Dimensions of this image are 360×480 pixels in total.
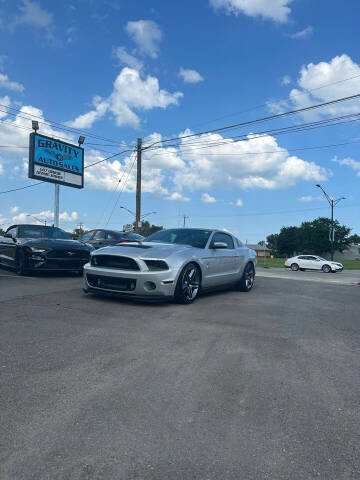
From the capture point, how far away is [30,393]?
2615mm

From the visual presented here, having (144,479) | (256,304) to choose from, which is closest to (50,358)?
(144,479)

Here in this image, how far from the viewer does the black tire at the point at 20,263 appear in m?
9.33

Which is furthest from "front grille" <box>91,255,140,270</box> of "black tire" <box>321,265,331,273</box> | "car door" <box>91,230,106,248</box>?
"black tire" <box>321,265,331,273</box>

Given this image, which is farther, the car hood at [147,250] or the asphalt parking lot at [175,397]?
the car hood at [147,250]

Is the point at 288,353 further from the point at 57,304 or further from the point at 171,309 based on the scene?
the point at 57,304

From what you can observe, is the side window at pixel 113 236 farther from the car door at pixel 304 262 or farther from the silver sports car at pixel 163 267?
the car door at pixel 304 262

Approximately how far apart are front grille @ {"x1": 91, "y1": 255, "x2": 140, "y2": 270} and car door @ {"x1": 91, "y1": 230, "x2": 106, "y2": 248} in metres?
6.82

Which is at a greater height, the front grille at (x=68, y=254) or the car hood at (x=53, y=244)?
the car hood at (x=53, y=244)

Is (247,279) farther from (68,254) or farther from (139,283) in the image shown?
(68,254)

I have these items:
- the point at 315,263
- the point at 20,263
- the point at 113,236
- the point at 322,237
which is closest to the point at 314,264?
the point at 315,263

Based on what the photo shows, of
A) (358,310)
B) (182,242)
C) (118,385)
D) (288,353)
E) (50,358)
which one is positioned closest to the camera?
(118,385)

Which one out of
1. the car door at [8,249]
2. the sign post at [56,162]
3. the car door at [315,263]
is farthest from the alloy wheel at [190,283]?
the car door at [315,263]

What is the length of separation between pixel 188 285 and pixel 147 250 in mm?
904

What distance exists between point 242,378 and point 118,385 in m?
0.99
